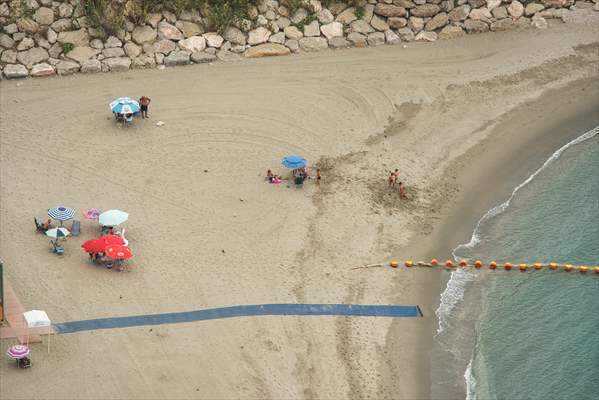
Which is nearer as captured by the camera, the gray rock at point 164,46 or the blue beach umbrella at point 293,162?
the blue beach umbrella at point 293,162

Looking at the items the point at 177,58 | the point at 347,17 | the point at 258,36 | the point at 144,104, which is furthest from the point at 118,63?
the point at 347,17

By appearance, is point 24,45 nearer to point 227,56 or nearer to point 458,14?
point 227,56

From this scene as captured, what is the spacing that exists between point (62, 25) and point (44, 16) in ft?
3.38

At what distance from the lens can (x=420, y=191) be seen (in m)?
47.8

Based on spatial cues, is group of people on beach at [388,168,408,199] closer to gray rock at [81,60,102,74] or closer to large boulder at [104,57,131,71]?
large boulder at [104,57,131,71]

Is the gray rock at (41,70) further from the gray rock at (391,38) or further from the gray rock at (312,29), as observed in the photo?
the gray rock at (391,38)

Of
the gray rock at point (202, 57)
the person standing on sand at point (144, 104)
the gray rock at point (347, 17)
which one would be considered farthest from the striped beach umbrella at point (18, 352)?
the gray rock at point (347, 17)

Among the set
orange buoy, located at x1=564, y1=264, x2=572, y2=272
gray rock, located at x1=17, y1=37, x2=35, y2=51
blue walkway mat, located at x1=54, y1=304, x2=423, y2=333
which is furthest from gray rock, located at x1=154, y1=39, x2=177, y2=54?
orange buoy, located at x1=564, y1=264, x2=572, y2=272

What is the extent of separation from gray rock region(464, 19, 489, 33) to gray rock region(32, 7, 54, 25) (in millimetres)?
22620

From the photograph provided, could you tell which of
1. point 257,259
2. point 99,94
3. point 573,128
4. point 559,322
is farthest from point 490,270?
point 99,94

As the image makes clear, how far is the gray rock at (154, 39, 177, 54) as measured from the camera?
55.5 m

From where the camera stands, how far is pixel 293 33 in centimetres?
5712

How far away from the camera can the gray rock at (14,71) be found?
5331cm

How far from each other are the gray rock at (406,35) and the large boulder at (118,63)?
15.0 metres
